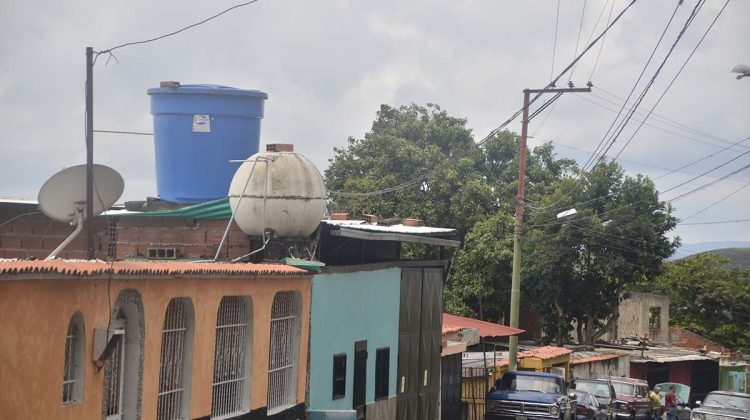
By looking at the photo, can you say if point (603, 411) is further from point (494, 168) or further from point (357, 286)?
point (494, 168)

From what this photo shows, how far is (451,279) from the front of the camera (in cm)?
4738

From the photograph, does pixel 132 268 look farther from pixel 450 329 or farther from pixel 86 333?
pixel 450 329

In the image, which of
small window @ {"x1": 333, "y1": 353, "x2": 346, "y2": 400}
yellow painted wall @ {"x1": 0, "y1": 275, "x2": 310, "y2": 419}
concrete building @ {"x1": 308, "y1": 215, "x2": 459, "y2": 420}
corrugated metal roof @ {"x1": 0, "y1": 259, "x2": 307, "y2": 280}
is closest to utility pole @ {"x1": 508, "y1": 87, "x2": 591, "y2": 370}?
concrete building @ {"x1": 308, "y1": 215, "x2": 459, "y2": 420}

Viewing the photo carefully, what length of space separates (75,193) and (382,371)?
9.49 meters

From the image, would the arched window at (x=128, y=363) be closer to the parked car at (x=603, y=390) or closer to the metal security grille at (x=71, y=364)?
the metal security grille at (x=71, y=364)

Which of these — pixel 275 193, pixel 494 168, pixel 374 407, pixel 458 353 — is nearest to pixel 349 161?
pixel 494 168

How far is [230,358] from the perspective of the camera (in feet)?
50.0

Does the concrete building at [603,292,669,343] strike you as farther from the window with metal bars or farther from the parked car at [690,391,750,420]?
the window with metal bars

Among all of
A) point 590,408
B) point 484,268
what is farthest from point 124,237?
point 484,268

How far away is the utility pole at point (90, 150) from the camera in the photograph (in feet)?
43.4

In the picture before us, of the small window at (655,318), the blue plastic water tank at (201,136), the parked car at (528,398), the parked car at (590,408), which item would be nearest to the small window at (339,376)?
the blue plastic water tank at (201,136)

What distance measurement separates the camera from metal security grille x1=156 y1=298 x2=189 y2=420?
13.4 m

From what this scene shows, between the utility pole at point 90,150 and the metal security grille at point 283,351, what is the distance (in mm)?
3886

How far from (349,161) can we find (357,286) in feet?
119
